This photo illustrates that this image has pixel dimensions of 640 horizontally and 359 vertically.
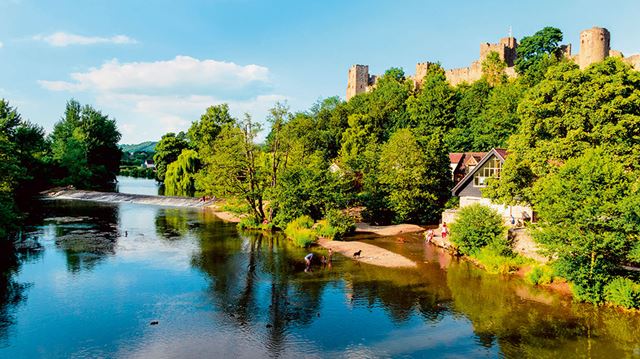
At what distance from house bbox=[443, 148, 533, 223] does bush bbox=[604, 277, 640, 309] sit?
47.6 ft

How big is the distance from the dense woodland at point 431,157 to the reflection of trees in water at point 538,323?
74.1 inches

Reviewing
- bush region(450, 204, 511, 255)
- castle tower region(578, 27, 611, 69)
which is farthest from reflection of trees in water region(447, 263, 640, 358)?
castle tower region(578, 27, 611, 69)

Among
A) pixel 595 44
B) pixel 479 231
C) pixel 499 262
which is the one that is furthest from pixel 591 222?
pixel 595 44

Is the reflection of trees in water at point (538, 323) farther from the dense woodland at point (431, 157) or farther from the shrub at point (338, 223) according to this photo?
the shrub at point (338, 223)

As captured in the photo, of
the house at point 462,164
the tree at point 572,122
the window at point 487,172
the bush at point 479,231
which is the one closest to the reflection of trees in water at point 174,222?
the bush at point 479,231

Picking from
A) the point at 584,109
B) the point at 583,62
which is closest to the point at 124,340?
the point at 584,109

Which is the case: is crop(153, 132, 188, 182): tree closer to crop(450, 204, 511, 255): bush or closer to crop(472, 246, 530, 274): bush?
crop(450, 204, 511, 255): bush

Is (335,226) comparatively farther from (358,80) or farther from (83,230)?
(358,80)

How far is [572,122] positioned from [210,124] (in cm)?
7696

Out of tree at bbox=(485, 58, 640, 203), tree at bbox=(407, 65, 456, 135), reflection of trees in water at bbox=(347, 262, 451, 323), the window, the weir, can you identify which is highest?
tree at bbox=(407, 65, 456, 135)

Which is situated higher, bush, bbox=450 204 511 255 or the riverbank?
bush, bbox=450 204 511 255

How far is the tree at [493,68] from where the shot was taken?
8569cm

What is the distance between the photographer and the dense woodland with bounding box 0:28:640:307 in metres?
24.3

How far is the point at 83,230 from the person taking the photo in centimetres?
4347
